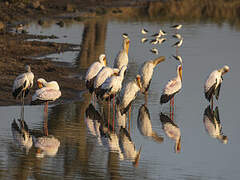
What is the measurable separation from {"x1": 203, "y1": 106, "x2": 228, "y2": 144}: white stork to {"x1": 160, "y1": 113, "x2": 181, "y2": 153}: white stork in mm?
605

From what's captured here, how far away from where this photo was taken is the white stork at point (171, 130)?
12195 millimetres

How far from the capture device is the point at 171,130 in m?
13.3

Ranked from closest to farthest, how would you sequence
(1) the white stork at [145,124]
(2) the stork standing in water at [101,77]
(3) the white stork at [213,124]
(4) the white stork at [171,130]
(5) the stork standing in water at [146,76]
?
1. (4) the white stork at [171,130]
2. (1) the white stork at [145,124]
3. (3) the white stork at [213,124]
4. (2) the stork standing in water at [101,77]
5. (5) the stork standing in water at [146,76]

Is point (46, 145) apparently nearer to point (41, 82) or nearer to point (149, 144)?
point (149, 144)

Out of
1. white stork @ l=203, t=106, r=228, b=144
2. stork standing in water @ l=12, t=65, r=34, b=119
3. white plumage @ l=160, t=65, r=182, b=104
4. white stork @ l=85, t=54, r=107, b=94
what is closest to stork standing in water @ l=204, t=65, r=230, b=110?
white stork @ l=203, t=106, r=228, b=144

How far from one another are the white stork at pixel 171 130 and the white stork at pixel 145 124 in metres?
0.25

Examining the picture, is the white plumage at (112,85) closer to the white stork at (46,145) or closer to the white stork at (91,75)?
the white stork at (91,75)

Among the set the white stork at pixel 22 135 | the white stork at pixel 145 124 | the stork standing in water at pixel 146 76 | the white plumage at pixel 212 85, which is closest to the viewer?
the white stork at pixel 22 135

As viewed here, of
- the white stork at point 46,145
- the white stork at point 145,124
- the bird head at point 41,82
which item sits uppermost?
the bird head at point 41,82

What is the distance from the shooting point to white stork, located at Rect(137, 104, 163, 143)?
12758 mm

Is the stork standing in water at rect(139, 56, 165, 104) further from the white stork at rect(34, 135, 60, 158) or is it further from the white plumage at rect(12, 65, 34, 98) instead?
the white stork at rect(34, 135, 60, 158)

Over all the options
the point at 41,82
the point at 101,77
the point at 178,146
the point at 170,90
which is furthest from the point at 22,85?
the point at 178,146

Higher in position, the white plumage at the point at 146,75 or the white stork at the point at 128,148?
the white plumage at the point at 146,75

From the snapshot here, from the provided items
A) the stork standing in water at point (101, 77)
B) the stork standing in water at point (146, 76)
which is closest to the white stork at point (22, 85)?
the stork standing in water at point (101, 77)
